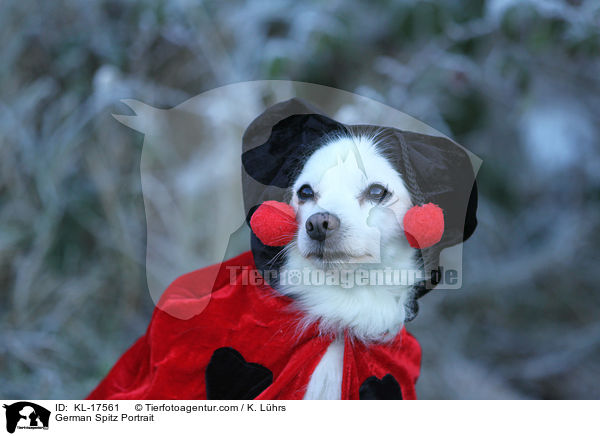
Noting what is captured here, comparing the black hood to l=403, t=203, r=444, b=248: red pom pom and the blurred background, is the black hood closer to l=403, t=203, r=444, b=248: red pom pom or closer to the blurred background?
l=403, t=203, r=444, b=248: red pom pom

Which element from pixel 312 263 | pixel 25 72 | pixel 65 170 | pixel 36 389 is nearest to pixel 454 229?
pixel 312 263

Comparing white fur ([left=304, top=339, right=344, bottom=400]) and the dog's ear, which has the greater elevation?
the dog's ear

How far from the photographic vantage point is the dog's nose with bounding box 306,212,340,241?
56cm

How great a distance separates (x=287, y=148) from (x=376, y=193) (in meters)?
0.13

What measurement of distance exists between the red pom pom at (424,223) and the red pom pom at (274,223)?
0.13m

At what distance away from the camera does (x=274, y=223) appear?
0.59 m

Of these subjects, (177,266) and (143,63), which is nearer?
(177,266)

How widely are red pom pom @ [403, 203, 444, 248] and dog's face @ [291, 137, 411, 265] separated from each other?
0.07ft

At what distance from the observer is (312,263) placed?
0.60 meters

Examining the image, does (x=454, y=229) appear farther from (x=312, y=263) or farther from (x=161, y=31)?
(x=161, y=31)

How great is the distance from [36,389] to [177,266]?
17.0 inches
